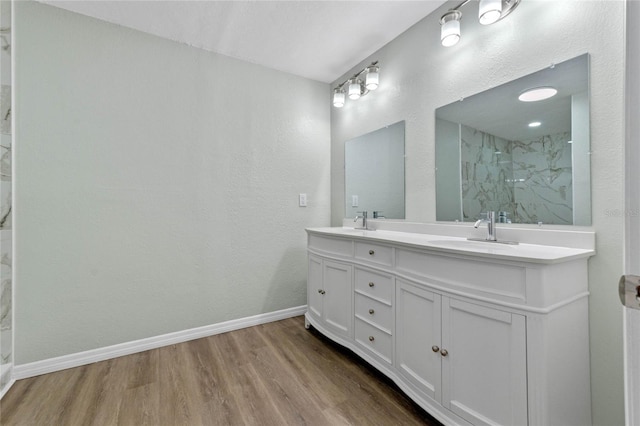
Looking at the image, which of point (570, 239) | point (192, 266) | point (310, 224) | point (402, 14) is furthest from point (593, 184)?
point (192, 266)

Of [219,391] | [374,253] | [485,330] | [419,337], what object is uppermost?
[374,253]

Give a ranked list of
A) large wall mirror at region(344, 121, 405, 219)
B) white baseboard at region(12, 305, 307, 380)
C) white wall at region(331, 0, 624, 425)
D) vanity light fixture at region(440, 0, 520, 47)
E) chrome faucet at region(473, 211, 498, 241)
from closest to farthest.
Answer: white wall at region(331, 0, 624, 425)
vanity light fixture at region(440, 0, 520, 47)
chrome faucet at region(473, 211, 498, 241)
white baseboard at region(12, 305, 307, 380)
large wall mirror at region(344, 121, 405, 219)

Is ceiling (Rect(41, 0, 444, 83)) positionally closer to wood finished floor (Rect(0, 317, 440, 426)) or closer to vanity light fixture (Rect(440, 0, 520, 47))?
vanity light fixture (Rect(440, 0, 520, 47))

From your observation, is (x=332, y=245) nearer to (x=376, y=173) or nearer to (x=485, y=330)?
(x=376, y=173)

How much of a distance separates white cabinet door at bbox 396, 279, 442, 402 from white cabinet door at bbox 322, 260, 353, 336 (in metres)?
0.42

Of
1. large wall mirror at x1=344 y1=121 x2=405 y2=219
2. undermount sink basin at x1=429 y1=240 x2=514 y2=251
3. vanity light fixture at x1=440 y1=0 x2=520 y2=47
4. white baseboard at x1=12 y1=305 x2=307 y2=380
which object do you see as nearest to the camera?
undermount sink basin at x1=429 y1=240 x2=514 y2=251

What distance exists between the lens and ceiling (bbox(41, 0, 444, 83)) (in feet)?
5.81

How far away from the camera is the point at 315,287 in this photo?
2182mm

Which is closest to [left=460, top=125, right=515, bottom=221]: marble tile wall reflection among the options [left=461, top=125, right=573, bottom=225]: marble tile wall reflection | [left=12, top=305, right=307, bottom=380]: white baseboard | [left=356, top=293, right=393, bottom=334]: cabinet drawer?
[left=461, top=125, right=573, bottom=225]: marble tile wall reflection

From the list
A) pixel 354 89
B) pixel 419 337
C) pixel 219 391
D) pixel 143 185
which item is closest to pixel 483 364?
pixel 419 337

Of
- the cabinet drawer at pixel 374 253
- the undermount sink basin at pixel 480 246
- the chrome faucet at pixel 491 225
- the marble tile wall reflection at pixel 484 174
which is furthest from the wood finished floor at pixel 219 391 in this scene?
the marble tile wall reflection at pixel 484 174

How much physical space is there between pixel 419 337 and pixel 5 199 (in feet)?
7.95

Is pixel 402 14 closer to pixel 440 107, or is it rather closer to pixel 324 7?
pixel 324 7

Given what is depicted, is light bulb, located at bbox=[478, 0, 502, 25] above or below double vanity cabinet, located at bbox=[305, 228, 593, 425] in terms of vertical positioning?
above
